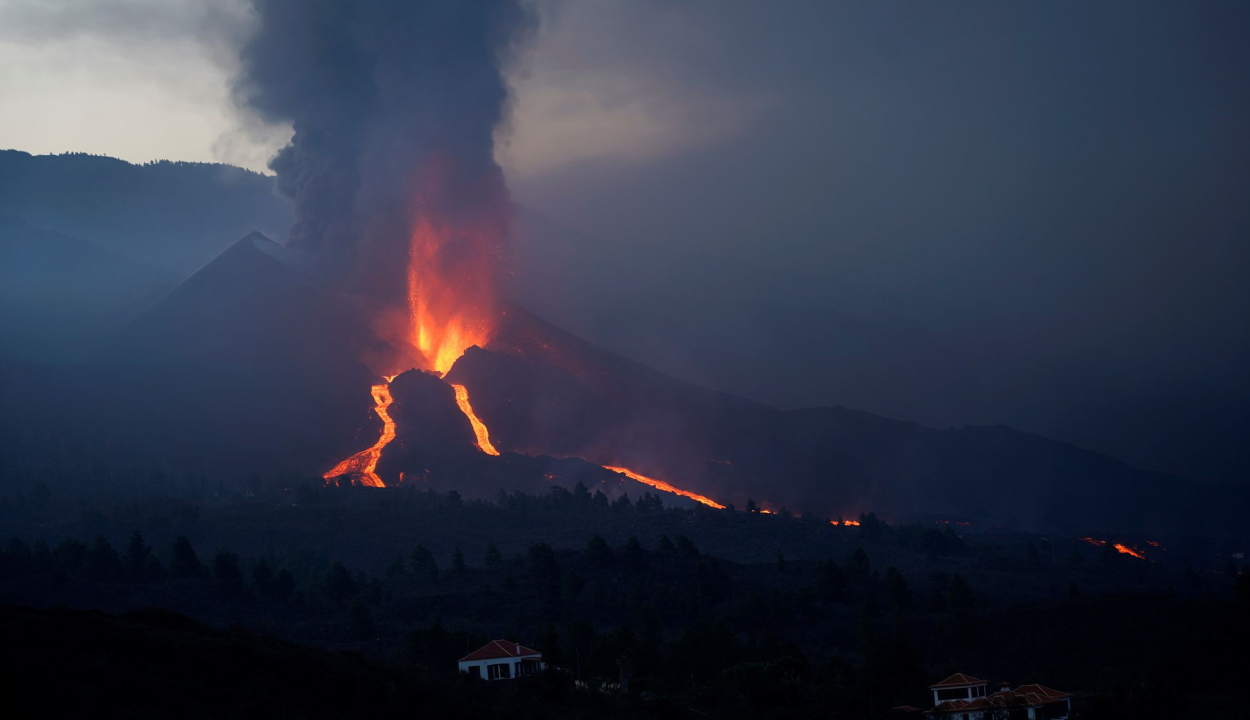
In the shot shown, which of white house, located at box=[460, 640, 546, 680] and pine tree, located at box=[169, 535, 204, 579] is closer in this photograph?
white house, located at box=[460, 640, 546, 680]

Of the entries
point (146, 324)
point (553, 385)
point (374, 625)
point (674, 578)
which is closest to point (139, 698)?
point (374, 625)

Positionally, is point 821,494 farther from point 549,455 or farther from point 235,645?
point 235,645

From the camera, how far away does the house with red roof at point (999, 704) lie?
43.1m

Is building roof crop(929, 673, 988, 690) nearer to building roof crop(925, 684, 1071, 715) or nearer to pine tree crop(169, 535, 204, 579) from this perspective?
building roof crop(925, 684, 1071, 715)

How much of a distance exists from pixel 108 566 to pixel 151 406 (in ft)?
232

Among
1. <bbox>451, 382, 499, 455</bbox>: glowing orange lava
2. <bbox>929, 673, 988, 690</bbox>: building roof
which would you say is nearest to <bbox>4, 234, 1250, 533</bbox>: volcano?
<bbox>451, 382, 499, 455</bbox>: glowing orange lava

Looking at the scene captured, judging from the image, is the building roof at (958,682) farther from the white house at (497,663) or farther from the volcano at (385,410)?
the volcano at (385,410)

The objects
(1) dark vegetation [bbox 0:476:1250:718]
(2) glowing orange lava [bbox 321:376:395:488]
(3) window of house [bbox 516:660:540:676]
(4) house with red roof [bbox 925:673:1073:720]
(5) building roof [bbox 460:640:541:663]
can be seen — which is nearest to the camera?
(1) dark vegetation [bbox 0:476:1250:718]

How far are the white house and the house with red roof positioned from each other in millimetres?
15909

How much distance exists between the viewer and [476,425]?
136 meters

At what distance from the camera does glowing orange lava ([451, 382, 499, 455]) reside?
439ft

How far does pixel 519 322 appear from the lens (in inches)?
6009

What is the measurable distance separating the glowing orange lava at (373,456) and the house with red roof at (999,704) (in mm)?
86464

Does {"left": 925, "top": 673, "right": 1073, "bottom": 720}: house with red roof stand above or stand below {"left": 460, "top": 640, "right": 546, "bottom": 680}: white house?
below
